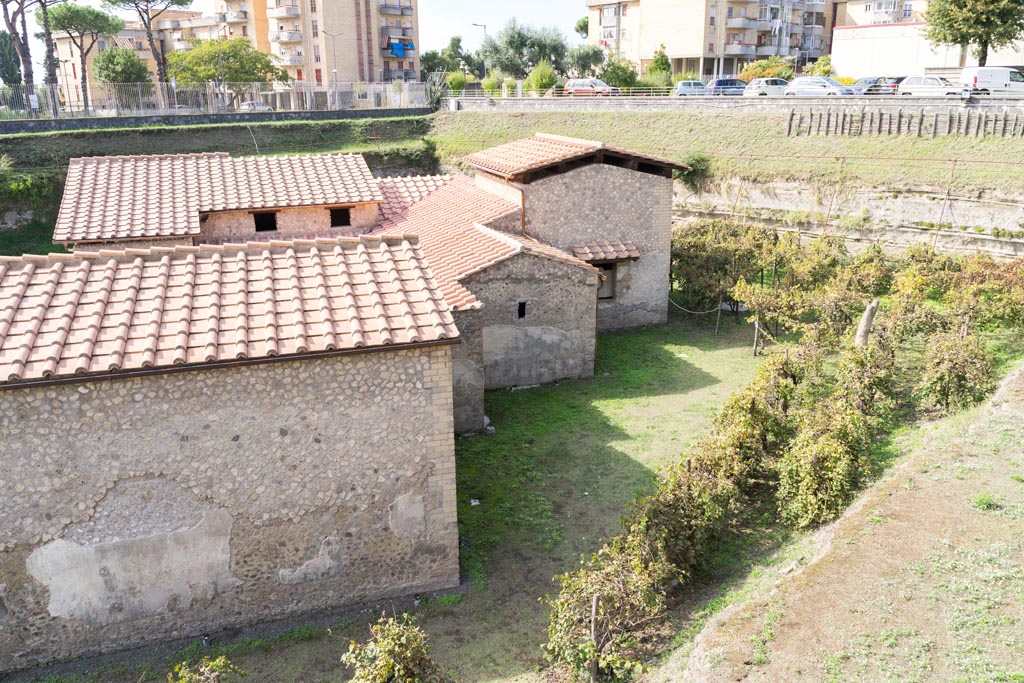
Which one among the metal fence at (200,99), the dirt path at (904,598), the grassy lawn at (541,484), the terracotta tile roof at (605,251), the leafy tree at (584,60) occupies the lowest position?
the grassy lawn at (541,484)

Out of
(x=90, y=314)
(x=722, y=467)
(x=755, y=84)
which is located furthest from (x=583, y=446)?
(x=755, y=84)

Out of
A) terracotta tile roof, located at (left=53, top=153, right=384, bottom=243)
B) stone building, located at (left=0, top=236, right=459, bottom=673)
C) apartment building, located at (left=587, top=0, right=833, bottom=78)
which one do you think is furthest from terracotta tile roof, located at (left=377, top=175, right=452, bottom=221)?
apartment building, located at (left=587, top=0, right=833, bottom=78)

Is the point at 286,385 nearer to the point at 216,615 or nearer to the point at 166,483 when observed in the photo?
the point at 166,483

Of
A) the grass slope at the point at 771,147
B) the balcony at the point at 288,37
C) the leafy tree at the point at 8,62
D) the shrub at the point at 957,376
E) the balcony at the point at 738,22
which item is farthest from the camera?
the leafy tree at the point at 8,62

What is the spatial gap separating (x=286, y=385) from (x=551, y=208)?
12.5 m

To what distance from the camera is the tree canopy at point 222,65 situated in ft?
170

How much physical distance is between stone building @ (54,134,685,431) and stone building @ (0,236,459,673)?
5.03 m

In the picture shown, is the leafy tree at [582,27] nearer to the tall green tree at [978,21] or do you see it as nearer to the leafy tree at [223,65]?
the leafy tree at [223,65]

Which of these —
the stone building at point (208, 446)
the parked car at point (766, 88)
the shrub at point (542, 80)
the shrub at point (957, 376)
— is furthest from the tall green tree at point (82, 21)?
the shrub at point (957, 376)

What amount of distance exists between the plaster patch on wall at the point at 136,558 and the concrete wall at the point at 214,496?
0.05 feet

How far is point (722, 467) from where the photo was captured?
36.6ft

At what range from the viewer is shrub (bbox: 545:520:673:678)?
8.05 meters

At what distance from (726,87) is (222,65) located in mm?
32580

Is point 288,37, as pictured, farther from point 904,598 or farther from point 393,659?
point 904,598
